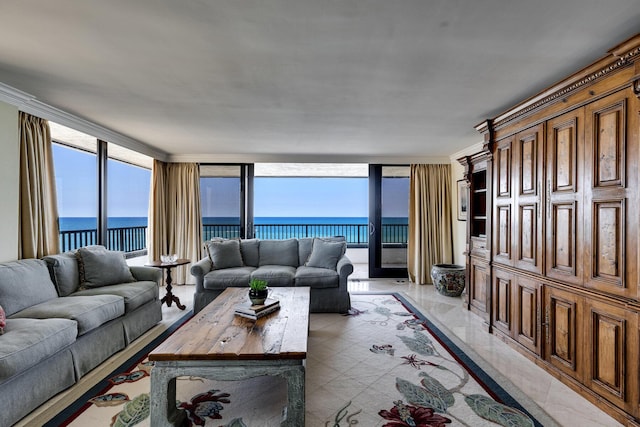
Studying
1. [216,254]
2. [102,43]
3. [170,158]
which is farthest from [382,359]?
[170,158]

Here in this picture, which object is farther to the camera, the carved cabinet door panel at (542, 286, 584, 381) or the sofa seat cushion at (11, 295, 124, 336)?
the sofa seat cushion at (11, 295, 124, 336)

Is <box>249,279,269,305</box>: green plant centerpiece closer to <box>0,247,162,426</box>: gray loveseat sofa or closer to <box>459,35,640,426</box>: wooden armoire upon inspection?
<box>0,247,162,426</box>: gray loveseat sofa

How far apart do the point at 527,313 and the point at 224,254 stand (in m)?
3.79

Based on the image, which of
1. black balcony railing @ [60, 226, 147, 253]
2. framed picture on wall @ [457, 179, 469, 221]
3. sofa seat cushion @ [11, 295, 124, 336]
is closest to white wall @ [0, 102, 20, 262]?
sofa seat cushion @ [11, 295, 124, 336]

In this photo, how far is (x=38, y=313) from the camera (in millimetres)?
2533

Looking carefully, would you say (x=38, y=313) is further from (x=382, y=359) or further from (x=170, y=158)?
(x=170, y=158)

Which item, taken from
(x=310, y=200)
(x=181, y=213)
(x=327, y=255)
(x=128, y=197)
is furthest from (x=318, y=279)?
(x=310, y=200)

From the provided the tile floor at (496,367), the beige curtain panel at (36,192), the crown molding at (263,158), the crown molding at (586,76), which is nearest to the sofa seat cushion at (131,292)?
the tile floor at (496,367)

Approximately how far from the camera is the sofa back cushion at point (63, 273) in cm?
309

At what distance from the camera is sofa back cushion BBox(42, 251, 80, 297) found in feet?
10.1

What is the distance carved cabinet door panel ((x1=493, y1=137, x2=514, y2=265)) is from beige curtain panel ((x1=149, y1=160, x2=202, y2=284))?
4.90 meters

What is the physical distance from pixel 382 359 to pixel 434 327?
1127mm

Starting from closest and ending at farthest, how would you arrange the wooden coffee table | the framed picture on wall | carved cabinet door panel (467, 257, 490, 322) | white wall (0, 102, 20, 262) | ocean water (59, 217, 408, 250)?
the wooden coffee table < white wall (0, 102, 20, 262) < carved cabinet door panel (467, 257, 490, 322) < the framed picture on wall < ocean water (59, 217, 408, 250)

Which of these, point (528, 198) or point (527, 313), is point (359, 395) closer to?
point (527, 313)
